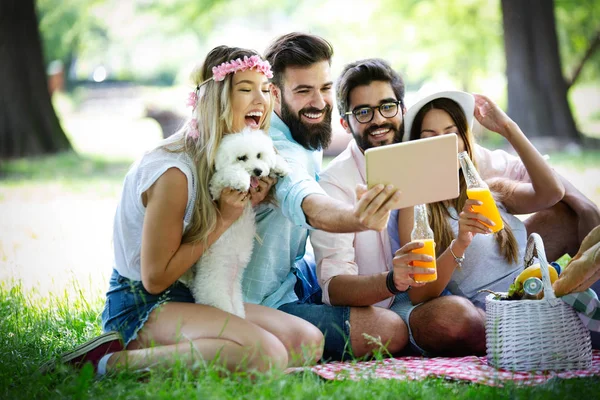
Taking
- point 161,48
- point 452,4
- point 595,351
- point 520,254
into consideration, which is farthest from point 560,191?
point 161,48

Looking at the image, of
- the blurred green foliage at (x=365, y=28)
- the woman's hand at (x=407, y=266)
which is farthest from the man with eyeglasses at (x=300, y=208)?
the blurred green foliage at (x=365, y=28)

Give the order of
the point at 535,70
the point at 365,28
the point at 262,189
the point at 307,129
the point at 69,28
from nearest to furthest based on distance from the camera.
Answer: the point at 262,189 → the point at 307,129 → the point at 535,70 → the point at 365,28 → the point at 69,28

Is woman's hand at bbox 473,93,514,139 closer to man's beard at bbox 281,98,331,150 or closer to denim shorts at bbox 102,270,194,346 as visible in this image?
man's beard at bbox 281,98,331,150

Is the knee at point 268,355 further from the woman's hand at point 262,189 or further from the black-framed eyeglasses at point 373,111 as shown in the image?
the black-framed eyeglasses at point 373,111

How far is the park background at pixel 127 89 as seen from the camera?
5.00m

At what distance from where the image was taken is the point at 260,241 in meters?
3.40

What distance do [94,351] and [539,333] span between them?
73.4 inches

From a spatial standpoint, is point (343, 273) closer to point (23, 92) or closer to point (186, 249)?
point (186, 249)

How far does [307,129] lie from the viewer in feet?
12.5

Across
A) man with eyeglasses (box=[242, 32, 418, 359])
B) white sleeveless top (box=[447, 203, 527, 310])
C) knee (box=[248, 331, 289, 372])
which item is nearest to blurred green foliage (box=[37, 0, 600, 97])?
man with eyeglasses (box=[242, 32, 418, 359])

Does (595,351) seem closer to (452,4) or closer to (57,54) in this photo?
(452,4)

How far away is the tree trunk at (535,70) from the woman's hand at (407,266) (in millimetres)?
10006

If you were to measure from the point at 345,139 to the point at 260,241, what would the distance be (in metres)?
8.33

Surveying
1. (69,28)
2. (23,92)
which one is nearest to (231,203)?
(23,92)
